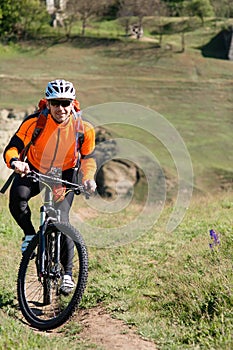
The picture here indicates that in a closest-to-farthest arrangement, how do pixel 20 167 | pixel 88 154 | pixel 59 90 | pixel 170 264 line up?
pixel 20 167, pixel 59 90, pixel 88 154, pixel 170 264

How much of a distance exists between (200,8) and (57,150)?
50.2 metres

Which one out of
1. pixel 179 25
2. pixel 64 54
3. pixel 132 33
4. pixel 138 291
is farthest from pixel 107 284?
pixel 179 25

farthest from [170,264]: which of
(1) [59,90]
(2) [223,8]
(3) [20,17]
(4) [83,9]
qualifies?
(2) [223,8]

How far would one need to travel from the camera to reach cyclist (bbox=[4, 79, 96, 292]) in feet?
17.1

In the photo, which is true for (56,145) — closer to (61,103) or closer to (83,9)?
(61,103)

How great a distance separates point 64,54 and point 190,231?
34.5 metres

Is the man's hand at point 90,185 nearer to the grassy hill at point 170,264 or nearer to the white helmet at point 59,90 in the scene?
the white helmet at point 59,90

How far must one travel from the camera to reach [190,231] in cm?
862

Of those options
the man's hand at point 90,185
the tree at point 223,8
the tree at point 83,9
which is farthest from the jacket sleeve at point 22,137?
the tree at point 223,8

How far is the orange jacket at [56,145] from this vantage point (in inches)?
208

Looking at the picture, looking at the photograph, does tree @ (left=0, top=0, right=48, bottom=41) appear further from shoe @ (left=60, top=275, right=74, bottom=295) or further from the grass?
shoe @ (left=60, top=275, right=74, bottom=295)

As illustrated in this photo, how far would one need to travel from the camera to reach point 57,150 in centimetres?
541

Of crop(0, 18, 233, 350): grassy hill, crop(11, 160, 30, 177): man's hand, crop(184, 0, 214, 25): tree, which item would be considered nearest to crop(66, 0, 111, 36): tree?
crop(184, 0, 214, 25): tree

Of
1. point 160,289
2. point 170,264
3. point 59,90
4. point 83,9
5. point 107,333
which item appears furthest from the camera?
point 83,9
